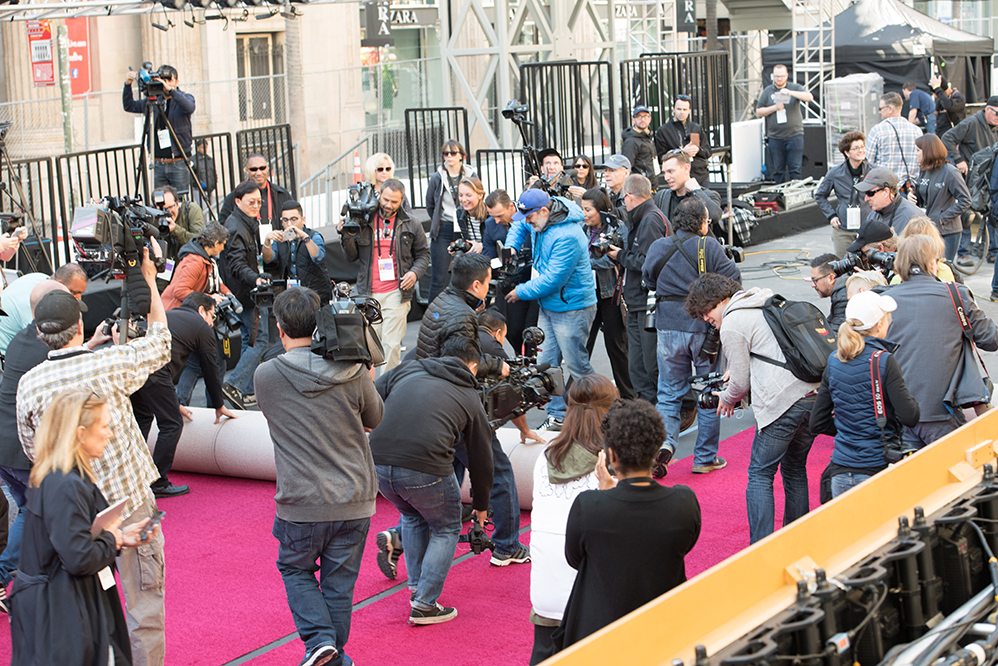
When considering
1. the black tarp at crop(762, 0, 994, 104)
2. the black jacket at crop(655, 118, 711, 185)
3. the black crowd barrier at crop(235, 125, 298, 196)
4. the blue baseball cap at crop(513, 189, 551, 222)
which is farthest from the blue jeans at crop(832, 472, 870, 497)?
the black tarp at crop(762, 0, 994, 104)

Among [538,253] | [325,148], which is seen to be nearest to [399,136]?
[325,148]

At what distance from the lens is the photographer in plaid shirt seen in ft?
14.6

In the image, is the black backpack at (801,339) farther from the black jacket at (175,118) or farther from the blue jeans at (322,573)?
the black jacket at (175,118)

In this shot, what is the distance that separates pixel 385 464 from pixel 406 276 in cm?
398

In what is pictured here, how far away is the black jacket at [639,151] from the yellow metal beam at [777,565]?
8.49 metres

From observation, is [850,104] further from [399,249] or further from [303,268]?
[303,268]

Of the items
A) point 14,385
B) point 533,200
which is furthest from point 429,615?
point 533,200

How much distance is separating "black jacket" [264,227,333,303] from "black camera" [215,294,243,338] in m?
1.16

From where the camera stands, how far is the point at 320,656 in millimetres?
4562

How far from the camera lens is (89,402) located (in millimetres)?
3930

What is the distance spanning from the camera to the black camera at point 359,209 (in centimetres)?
868

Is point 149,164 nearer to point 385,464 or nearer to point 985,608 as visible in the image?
point 385,464

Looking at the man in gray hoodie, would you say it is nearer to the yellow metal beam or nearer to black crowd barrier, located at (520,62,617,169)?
the yellow metal beam

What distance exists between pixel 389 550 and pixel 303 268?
3.92m
